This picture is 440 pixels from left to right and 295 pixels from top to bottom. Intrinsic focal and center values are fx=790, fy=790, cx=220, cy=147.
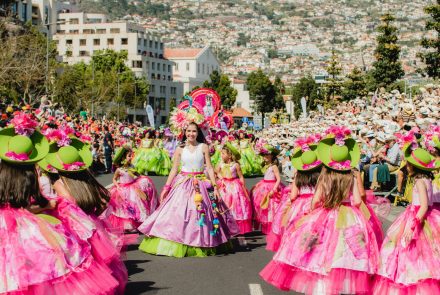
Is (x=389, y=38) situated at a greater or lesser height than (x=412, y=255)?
greater

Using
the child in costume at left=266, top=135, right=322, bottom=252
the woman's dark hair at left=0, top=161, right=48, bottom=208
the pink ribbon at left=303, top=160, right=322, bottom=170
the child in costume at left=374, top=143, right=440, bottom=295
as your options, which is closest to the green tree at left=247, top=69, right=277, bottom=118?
the child in costume at left=266, top=135, right=322, bottom=252

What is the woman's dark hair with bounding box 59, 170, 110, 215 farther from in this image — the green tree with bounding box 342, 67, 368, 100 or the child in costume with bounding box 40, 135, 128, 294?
the green tree with bounding box 342, 67, 368, 100

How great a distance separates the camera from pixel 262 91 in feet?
368

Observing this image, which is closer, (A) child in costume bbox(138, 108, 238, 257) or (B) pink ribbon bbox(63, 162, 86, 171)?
(B) pink ribbon bbox(63, 162, 86, 171)

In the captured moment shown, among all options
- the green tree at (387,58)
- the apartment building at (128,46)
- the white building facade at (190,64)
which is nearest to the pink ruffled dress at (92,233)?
the green tree at (387,58)

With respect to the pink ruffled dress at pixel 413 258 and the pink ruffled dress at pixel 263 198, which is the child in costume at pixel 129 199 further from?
the pink ruffled dress at pixel 413 258

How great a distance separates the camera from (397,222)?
7.80 m

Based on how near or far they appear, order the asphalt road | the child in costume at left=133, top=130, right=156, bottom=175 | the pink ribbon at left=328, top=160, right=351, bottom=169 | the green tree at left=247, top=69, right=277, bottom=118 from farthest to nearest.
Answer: the green tree at left=247, top=69, right=277, bottom=118 < the child in costume at left=133, top=130, right=156, bottom=175 < the asphalt road < the pink ribbon at left=328, top=160, right=351, bottom=169

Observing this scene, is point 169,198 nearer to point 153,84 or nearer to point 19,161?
point 19,161

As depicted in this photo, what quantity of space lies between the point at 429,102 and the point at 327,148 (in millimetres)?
17073

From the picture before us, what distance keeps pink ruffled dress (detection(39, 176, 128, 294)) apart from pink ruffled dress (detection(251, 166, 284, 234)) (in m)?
5.45

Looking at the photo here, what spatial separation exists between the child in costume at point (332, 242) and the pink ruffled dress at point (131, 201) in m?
6.09

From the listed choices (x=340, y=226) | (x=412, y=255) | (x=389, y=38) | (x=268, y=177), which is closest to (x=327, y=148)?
(x=340, y=226)

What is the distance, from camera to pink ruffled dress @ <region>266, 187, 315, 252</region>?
10.4 meters
